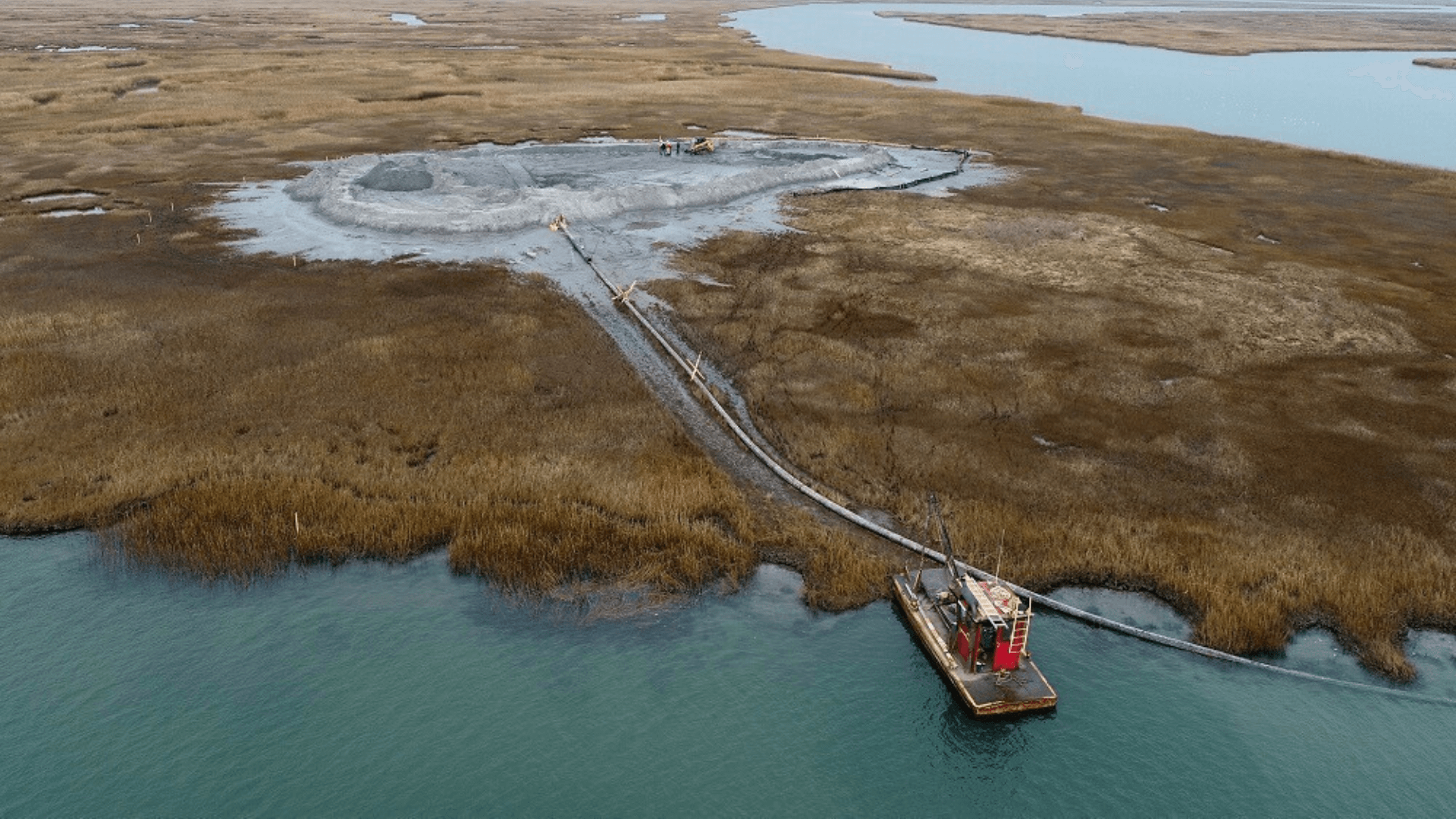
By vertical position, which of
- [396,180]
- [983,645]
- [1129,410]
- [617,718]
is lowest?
[617,718]

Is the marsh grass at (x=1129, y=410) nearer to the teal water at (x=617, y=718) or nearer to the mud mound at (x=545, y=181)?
the teal water at (x=617, y=718)

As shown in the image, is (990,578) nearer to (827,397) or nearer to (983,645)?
(983,645)

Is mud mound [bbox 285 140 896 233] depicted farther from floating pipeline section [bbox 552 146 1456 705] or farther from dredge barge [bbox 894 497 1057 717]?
dredge barge [bbox 894 497 1057 717]

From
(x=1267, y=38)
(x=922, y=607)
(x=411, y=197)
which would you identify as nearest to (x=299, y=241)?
(x=411, y=197)

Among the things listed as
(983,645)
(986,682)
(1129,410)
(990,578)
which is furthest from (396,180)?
(986,682)

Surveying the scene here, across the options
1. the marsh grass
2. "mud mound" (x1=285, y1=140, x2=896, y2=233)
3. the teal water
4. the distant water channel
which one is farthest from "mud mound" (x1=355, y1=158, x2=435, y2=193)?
the distant water channel

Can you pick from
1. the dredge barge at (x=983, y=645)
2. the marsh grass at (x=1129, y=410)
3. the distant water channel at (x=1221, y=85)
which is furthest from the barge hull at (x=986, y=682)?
the distant water channel at (x=1221, y=85)

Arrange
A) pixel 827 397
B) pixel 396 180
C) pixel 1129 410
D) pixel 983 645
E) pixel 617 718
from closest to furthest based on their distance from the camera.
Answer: pixel 617 718 → pixel 983 645 → pixel 1129 410 → pixel 827 397 → pixel 396 180
